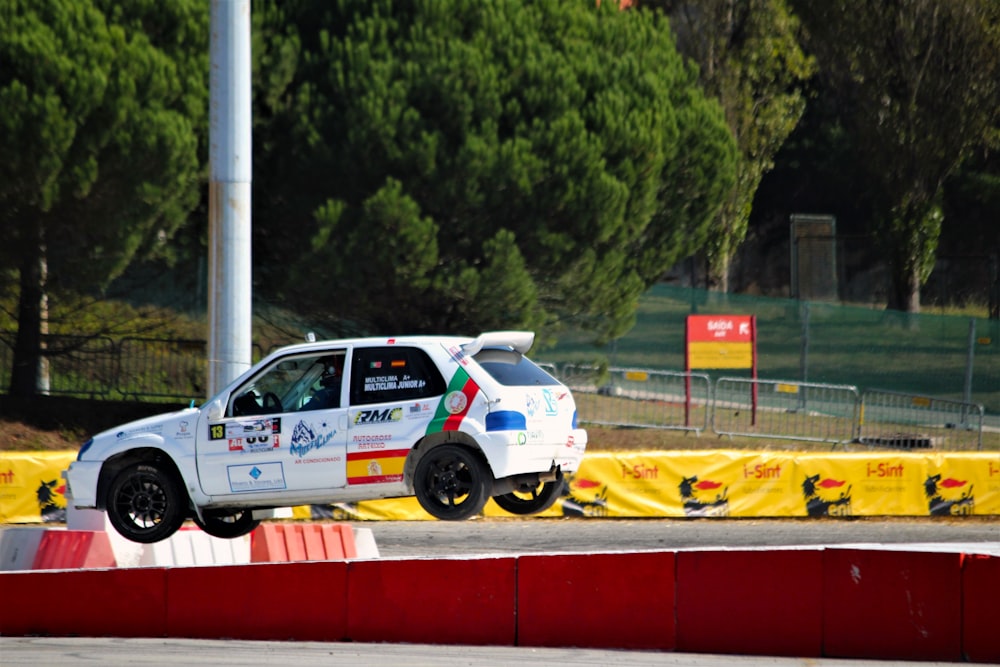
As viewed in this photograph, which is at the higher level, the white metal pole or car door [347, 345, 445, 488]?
the white metal pole

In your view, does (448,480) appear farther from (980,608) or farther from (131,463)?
(980,608)

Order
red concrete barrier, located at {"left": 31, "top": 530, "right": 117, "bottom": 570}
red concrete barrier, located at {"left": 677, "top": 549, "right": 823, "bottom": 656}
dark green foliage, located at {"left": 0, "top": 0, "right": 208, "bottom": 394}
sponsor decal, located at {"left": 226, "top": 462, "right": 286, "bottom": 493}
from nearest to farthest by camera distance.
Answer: sponsor decal, located at {"left": 226, "top": 462, "right": 286, "bottom": 493}
red concrete barrier, located at {"left": 677, "top": 549, "right": 823, "bottom": 656}
red concrete barrier, located at {"left": 31, "top": 530, "right": 117, "bottom": 570}
dark green foliage, located at {"left": 0, "top": 0, "right": 208, "bottom": 394}

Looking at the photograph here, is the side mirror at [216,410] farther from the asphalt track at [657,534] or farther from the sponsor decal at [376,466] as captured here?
the asphalt track at [657,534]

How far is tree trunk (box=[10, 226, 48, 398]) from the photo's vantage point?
2480 cm

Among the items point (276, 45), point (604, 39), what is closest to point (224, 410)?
point (276, 45)

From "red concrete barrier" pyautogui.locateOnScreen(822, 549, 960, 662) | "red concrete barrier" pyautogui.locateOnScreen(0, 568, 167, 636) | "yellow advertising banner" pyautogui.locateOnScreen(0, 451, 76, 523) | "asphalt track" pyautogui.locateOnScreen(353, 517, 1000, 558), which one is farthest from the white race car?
"yellow advertising banner" pyautogui.locateOnScreen(0, 451, 76, 523)

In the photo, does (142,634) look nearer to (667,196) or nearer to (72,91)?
(72,91)

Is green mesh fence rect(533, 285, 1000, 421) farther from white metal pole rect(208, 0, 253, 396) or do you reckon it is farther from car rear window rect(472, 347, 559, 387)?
car rear window rect(472, 347, 559, 387)

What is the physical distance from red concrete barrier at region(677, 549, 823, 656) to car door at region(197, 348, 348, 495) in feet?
10.6

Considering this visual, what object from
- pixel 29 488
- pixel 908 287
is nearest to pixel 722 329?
pixel 29 488

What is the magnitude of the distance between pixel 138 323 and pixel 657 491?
1143cm

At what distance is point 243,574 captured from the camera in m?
12.0

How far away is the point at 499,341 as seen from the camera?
10922mm

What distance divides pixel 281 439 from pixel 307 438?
21 centimetres
